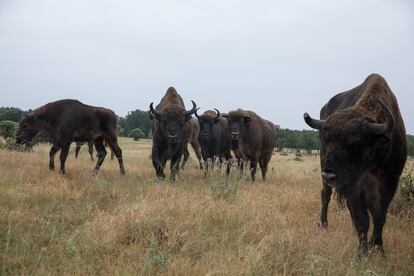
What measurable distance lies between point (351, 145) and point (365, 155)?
24 cm

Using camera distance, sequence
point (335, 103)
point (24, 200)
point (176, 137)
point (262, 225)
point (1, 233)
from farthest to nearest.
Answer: point (176, 137) < point (335, 103) < point (24, 200) < point (262, 225) < point (1, 233)

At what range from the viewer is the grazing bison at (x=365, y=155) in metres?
4.42

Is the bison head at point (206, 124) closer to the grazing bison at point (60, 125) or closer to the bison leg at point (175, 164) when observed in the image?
the bison leg at point (175, 164)

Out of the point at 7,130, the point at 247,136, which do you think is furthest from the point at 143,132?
the point at 247,136

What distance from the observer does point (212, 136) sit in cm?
1385

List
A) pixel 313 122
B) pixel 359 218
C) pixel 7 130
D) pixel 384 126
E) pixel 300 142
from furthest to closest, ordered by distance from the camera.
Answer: pixel 300 142 → pixel 7 130 → pixel 313 122 → pixel 359 218 → pixel 384 126

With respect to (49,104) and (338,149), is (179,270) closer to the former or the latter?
(338,149)

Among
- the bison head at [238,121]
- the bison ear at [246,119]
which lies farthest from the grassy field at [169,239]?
the bison ear at [246,119]

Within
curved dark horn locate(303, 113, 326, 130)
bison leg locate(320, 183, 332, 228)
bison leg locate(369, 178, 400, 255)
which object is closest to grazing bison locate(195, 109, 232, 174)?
bison leg locate(320, 183, 332, 228)

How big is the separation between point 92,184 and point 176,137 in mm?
2820

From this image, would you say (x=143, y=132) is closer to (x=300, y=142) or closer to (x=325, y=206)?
(x=300, y=142)

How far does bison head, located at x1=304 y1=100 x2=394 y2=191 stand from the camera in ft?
14.4

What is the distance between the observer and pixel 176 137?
962 centimetres

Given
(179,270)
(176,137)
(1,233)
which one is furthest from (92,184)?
(179,270)
